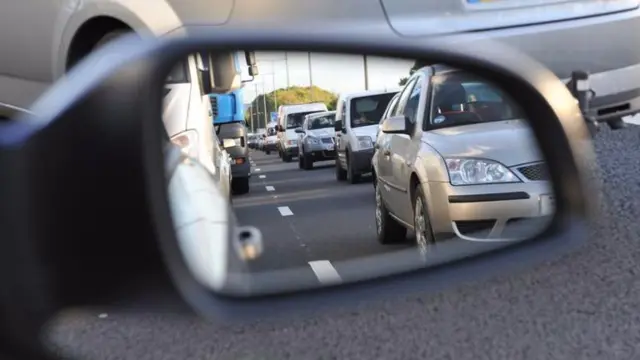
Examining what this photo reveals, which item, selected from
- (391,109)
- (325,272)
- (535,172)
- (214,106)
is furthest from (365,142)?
(325,272)

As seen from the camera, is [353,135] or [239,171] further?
[353,135]

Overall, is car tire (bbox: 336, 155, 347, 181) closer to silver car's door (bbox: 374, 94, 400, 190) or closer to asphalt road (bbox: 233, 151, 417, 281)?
asphalt road (bbox: 233, 151, 417, 281)

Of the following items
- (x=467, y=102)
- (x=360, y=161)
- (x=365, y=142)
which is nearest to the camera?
(x=360, y=161)

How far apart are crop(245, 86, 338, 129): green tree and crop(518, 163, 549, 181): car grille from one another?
0.71 metres

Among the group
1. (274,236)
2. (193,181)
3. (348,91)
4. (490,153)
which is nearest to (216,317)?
(193,181)

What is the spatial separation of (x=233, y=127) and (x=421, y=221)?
1194 mm

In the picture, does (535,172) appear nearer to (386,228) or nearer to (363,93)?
(386,228)

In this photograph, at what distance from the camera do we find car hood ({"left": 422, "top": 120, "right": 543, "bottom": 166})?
8.25 ft

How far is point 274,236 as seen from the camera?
2209 mm

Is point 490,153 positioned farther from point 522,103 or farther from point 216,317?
point 216,317

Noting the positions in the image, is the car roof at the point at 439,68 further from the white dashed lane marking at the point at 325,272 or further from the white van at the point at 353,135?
the white dashed lane marking at the point at 325,272

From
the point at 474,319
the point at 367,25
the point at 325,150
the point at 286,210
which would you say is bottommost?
the point at 474,319

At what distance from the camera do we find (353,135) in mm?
3287

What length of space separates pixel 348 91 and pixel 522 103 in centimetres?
107
